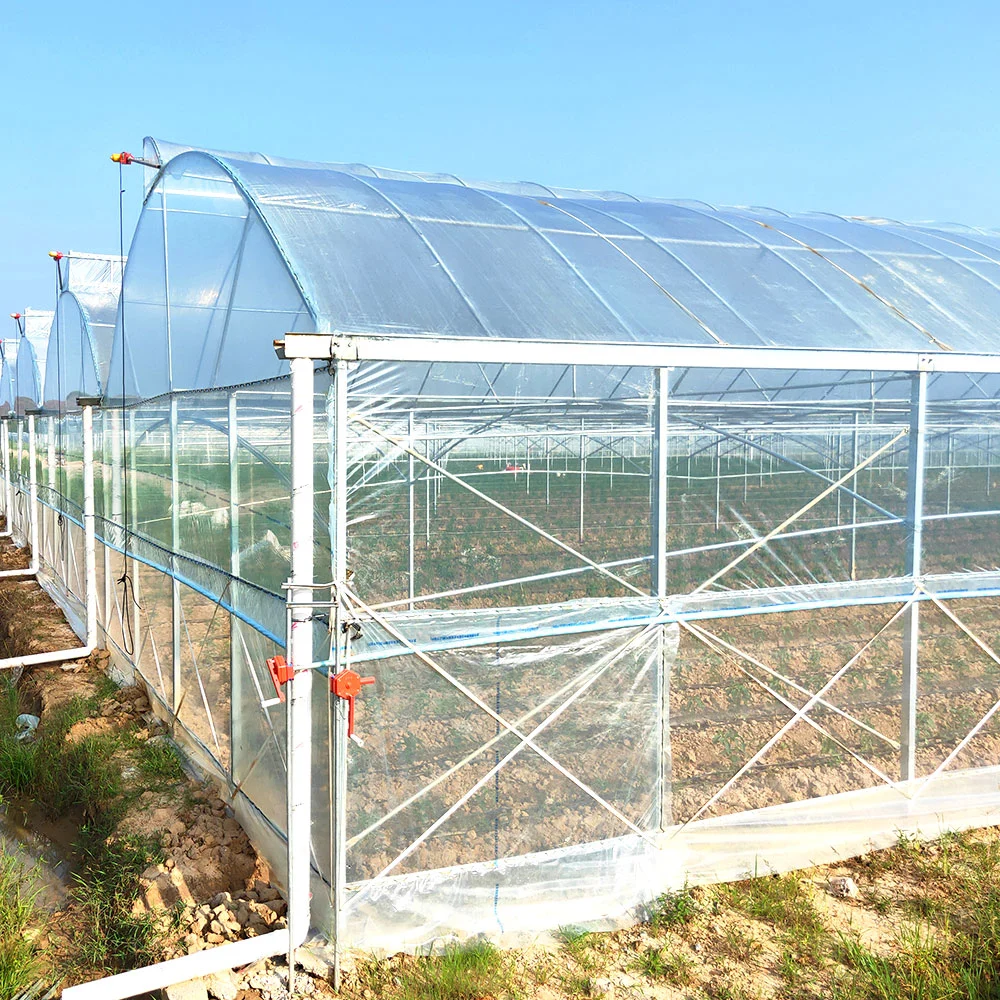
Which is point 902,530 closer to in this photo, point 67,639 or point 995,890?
point 995,890

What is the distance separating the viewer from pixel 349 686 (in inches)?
172

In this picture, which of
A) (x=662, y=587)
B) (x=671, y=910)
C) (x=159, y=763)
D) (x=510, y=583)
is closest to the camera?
(x=671, y=910)

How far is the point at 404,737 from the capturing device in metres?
4.79

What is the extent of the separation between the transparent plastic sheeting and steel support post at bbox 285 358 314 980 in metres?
0.28

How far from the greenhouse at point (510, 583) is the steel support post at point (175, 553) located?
0.05 metres

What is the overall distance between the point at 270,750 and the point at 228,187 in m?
3.53

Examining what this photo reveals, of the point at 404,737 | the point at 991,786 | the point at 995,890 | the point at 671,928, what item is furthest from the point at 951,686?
the point at 404,737

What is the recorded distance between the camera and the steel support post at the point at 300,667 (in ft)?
14.5

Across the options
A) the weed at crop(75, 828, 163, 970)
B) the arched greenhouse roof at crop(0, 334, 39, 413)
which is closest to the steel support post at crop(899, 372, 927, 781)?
the weed at crop(75, 828, 163, 970)

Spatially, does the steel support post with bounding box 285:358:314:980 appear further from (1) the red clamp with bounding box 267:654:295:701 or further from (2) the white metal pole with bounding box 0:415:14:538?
(2) the white metal pole with bounding box 0:415:14:538

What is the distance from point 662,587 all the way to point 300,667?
2.05m

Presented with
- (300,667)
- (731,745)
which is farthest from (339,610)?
(731,745)

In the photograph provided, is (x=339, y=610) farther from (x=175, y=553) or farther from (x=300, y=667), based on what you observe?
(x=175, y=553)

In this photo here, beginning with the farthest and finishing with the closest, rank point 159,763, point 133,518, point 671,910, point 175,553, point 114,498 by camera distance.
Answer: point 114,498 → point 133,518 → point 175,553 → point 159,763 → point 671,910
